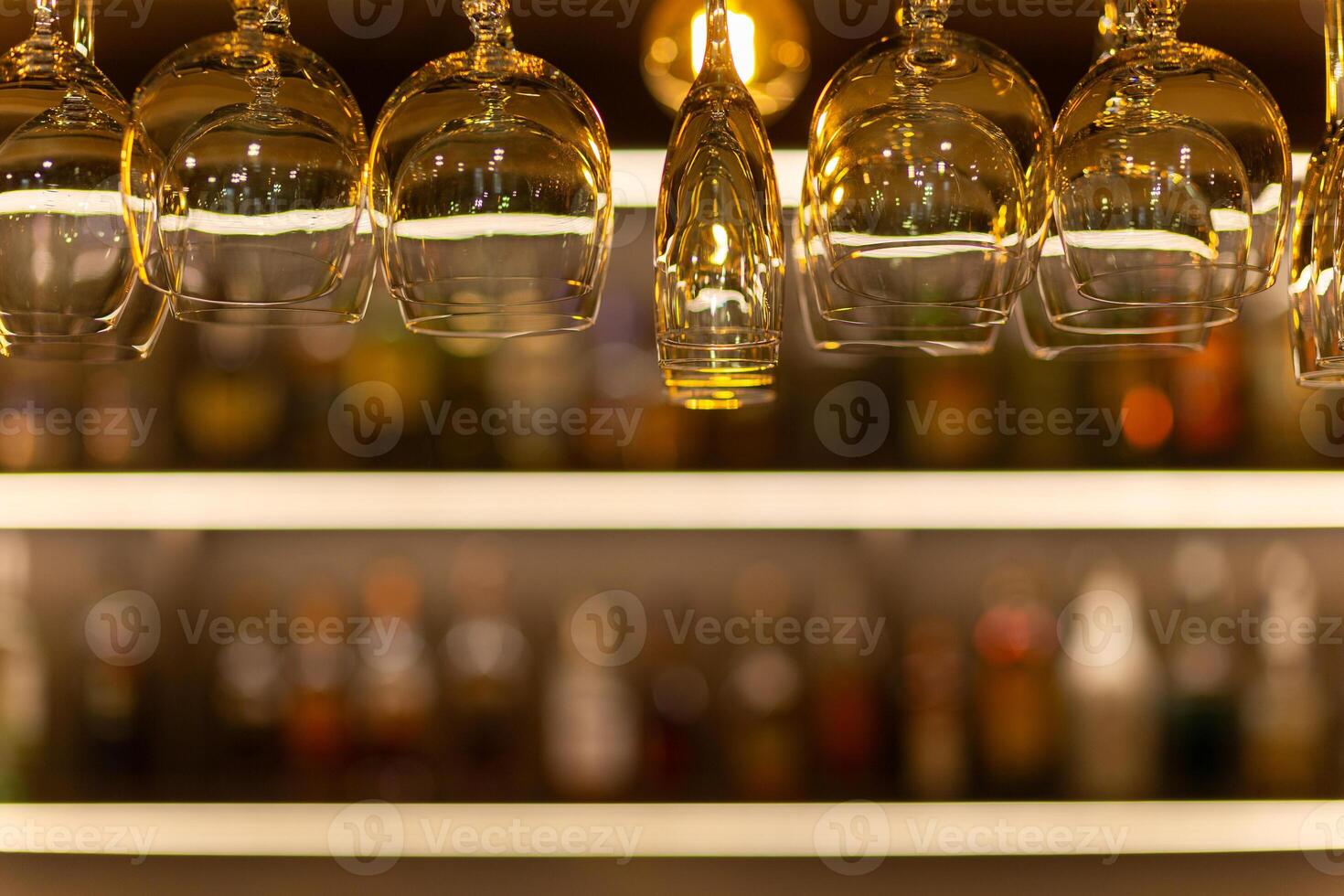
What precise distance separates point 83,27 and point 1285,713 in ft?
4.72

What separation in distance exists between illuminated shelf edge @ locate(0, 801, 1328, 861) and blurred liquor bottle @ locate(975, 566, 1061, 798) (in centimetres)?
11

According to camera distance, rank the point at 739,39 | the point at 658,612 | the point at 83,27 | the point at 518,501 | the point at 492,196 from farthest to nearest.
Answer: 1. the point at 658,612
2. the point at 518,501
3. the point at 739,39
4. the point at 83,27
5. the point at 492,196

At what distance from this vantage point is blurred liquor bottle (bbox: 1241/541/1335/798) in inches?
54.4

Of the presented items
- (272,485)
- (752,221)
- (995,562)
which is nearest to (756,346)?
(752,221)

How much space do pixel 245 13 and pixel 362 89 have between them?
2.91 ft

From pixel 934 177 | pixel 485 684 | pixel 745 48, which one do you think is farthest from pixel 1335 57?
pixel 485 684

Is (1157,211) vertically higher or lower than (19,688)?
higher

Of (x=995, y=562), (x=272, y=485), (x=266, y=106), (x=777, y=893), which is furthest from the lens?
(x=995, y=562)

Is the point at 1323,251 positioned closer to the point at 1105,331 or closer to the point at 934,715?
the point at 1105,331

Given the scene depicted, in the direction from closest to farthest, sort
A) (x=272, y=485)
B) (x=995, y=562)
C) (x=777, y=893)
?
1. (x=272, y=485)
2. (x=777, y=893)
3. (x=995, y=562)

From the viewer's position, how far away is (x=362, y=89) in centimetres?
125

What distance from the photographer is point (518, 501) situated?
1.23 meters

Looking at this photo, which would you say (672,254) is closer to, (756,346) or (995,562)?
(756,346)

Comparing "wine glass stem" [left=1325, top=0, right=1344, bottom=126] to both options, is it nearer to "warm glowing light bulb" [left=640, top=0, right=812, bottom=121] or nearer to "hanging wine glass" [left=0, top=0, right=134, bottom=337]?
"hanging wine glass" [left=0, top=0, right=134, bottom=337]
